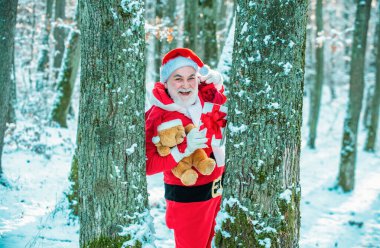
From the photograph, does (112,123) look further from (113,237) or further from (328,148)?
(328,148)

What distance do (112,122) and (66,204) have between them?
3162 millimetres

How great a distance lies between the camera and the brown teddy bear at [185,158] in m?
3.17

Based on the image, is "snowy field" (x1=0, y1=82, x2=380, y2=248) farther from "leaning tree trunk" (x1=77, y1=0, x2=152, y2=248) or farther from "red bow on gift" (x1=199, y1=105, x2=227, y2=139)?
"red bow on gift" (x1=199, y1=105, x2=227, y2=139)

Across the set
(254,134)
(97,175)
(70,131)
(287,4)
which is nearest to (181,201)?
(97,175)

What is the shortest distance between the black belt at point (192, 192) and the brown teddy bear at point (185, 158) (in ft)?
0.57

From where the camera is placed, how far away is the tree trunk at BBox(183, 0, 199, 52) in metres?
9.29

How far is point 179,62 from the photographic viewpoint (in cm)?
336

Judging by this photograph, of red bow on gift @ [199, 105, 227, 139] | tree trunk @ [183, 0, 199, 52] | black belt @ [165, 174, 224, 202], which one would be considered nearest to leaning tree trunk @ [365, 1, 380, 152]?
tree trunk @ [183, 0, 199, 52]

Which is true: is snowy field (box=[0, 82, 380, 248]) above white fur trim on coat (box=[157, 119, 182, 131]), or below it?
below

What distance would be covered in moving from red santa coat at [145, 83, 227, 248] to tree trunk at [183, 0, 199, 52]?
5.91 m

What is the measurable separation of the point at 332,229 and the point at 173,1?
986cm

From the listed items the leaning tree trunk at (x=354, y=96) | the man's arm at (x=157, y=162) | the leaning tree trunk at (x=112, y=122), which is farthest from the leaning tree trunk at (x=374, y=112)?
the leaning tree trunk at (x=112, y=122)

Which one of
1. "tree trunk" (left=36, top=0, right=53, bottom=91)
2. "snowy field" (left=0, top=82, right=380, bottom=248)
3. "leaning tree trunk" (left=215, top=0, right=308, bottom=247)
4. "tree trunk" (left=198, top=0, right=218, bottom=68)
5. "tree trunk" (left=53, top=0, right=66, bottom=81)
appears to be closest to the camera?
"leaning tree trunk" (left=215, top=0, right=308, bottom=247)

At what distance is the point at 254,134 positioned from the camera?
8.73 ft
